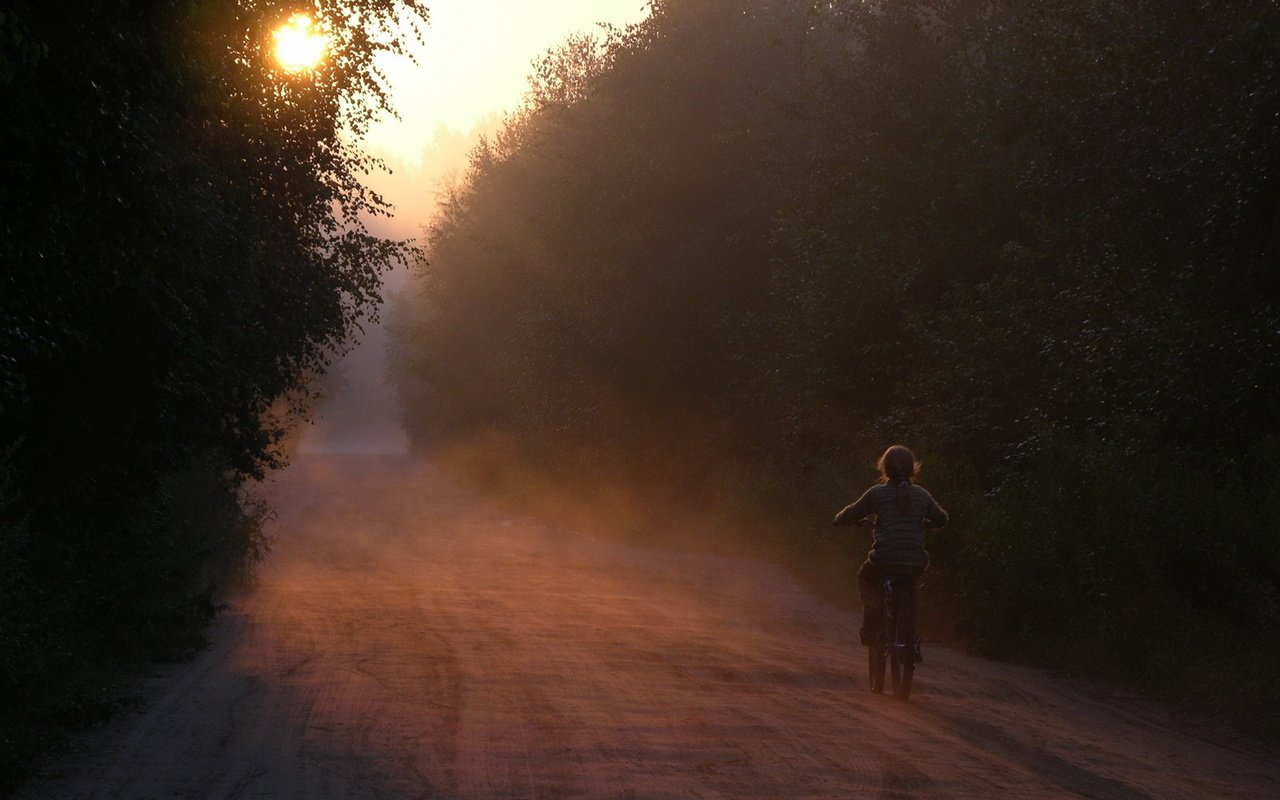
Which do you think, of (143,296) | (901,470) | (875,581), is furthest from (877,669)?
(143,296)

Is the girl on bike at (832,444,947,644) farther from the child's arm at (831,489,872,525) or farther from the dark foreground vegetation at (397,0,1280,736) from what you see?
the dark foreground vegetation at (397,0,1280,736)

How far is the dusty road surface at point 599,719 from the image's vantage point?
735 centimetres

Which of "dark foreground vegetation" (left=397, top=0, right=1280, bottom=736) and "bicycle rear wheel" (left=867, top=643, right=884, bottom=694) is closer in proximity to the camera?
"bicycle rear wheel" (left=867, top=643, right=884, bottom=694)

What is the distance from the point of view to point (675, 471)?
3456 centimetres

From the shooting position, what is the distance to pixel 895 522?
11.1m

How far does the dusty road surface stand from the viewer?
735cm

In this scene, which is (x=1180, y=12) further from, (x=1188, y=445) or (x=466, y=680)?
(x=466, y=680)

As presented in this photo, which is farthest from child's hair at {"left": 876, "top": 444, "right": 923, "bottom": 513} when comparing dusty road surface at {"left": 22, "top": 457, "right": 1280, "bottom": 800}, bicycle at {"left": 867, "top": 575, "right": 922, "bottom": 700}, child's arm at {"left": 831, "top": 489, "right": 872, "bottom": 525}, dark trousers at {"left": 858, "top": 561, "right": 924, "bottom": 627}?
dusty road surface at {"left": 22, "top": 457, "right": 1280, "bottom": 800}

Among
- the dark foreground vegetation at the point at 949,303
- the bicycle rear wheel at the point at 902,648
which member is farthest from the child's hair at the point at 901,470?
the dark foreground vegetation at the point at 949,303

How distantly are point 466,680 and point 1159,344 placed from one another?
29.2 ft

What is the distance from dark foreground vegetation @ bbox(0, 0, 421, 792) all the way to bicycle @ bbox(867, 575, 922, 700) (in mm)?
5861

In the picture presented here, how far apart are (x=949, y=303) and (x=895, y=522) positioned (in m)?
12.9

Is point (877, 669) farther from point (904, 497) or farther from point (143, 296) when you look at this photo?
point (143, 296)

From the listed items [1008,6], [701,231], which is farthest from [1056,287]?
[701,231]
